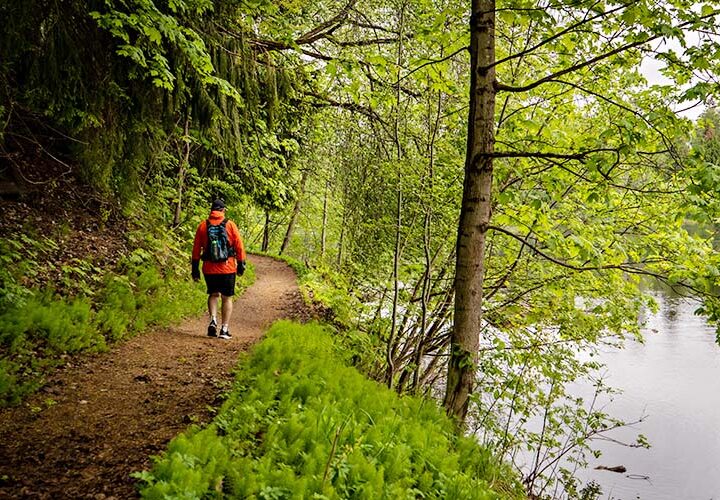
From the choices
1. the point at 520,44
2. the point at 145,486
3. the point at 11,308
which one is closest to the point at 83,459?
the point at 145,486

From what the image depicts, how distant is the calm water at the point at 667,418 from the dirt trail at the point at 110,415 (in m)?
9.96

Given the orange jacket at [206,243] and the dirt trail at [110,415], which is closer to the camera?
the dirt trail at [110,415]

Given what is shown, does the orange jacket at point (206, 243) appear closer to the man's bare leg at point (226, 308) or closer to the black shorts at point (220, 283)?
the black shorts at point (220, 283)

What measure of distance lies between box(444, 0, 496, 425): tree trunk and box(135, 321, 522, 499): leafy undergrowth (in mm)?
966

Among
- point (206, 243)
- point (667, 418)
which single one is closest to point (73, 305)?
point (206, 243)

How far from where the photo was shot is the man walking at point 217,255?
24.0 feet

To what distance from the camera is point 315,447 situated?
3.85 m

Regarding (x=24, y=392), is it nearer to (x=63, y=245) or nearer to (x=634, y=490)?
(x=63, y=245)

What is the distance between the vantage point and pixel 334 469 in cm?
367

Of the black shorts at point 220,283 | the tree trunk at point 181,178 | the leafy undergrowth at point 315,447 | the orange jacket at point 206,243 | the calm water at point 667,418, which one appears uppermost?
the tree trunk at point 181,178

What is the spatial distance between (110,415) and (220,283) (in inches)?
137

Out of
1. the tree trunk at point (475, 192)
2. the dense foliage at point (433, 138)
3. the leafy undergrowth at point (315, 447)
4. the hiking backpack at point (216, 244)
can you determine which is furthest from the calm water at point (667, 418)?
the hiking backpack at point (216, 244)

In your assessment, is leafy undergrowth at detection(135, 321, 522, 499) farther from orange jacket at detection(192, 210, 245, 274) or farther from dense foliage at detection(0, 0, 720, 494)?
orange jacket at detection(192, 210, 245, 274)

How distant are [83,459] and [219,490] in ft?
3.60
